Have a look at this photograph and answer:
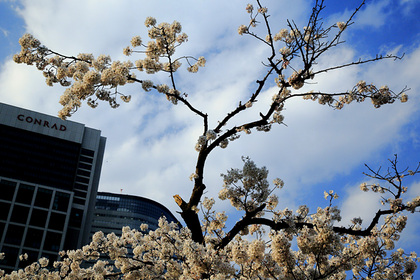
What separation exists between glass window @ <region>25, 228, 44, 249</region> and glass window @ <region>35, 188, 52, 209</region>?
665cm

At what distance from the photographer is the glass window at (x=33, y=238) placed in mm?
83375

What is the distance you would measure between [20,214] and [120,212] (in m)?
61.9

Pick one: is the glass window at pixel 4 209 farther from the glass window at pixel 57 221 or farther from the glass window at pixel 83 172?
the glass window at pixel 83 172

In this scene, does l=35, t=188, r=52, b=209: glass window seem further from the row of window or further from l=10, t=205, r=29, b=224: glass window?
l=10, t=205, r=29, b=224: glass window

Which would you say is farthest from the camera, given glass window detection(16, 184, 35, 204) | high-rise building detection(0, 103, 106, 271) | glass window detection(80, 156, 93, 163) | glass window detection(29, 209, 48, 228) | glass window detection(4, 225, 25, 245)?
glass window detection(80, 156, 93, 163)

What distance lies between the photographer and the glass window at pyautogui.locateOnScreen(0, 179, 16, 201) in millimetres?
83938

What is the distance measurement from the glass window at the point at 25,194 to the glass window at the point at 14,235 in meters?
6.79

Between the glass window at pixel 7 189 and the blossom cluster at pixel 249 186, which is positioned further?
the glass window at pixel 7 189

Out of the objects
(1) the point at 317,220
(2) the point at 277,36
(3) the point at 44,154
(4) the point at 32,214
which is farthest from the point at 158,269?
(3) the point at 44,154

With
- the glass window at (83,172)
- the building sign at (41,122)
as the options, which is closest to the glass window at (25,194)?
the glass window at (83,172)

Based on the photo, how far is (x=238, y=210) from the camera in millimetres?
7113

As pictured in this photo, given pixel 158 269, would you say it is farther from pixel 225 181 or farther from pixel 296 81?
pixel 296 81

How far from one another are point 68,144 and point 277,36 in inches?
4161

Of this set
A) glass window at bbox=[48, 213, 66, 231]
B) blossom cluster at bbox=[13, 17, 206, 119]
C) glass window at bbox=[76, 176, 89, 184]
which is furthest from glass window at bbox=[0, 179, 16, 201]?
blossom cluster at bbox=[13, 17, 206, 119]
